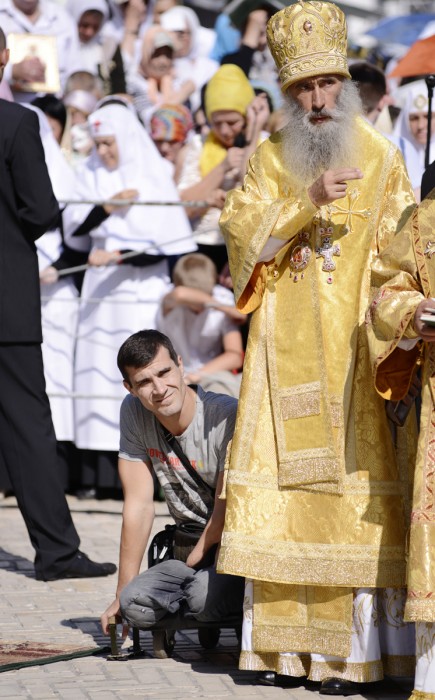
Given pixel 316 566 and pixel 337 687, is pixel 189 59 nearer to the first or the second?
pixel 316 566

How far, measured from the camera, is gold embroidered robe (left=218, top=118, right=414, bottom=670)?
4.82m

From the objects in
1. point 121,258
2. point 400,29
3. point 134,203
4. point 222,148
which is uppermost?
point 400,29

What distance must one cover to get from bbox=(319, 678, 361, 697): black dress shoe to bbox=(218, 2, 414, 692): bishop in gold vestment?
37 mm

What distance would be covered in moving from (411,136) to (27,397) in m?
3.11

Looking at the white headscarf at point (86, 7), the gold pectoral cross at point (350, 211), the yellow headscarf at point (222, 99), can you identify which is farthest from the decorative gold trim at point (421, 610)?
the white headscarf at point (86, 7)

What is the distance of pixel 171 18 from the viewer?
11.9 m

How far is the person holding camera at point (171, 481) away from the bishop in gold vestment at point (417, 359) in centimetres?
94

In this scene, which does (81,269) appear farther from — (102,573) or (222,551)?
(222,551)

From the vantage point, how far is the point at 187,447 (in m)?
5.38

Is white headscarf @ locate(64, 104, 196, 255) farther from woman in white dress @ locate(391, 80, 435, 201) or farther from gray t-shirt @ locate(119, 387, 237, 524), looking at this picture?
gray t-shirt @ locate(119, 387, 237, 524)

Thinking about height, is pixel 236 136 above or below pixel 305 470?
above

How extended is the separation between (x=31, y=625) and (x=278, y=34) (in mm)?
2674

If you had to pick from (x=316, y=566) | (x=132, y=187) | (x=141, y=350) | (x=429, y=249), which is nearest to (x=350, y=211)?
(x=429, y=249)

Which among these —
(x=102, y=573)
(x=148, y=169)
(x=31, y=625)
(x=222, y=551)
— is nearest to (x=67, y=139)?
(x=148, y=169)
